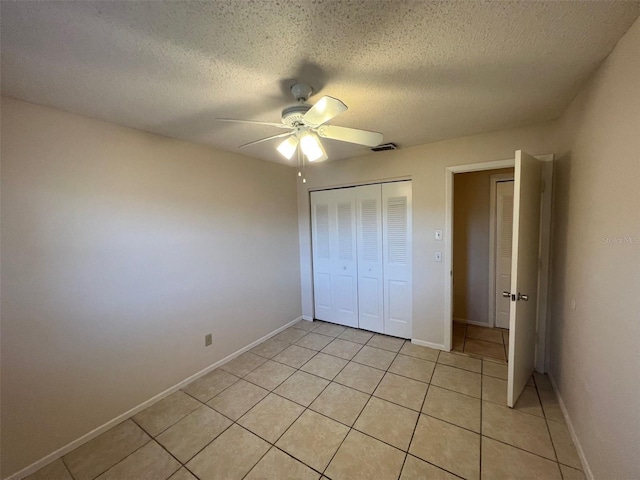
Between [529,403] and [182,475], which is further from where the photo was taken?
[529,403]

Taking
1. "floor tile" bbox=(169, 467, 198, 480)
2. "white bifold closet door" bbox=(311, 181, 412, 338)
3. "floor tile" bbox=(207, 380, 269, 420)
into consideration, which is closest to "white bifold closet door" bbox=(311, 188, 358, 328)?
"white bifold closet door" bbox=(311, 181, 412, 338)

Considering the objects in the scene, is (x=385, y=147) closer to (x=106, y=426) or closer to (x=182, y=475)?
(x=182, y=475)

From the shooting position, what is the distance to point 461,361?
100 inches

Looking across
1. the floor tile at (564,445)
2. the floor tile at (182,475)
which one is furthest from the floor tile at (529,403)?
the floor tile at (182,475)

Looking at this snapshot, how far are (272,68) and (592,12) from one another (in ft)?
4.38

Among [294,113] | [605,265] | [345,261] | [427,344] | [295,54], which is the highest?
[295,54]

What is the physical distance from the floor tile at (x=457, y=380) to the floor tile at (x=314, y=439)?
102 centimetres

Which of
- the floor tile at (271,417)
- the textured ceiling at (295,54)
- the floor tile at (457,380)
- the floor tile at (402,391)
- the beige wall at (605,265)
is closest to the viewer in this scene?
the textured ceiling at (295,54)

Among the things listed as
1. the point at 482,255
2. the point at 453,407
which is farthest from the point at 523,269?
the point at 482,255

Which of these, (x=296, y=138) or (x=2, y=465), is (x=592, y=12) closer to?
(x=296, y=138)

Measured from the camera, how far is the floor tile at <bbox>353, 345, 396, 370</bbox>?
101 inches

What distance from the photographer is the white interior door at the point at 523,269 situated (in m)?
1.79

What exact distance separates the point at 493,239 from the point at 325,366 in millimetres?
2665

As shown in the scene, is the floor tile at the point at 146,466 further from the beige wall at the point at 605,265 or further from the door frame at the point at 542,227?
the door frame at the point at 542,227
